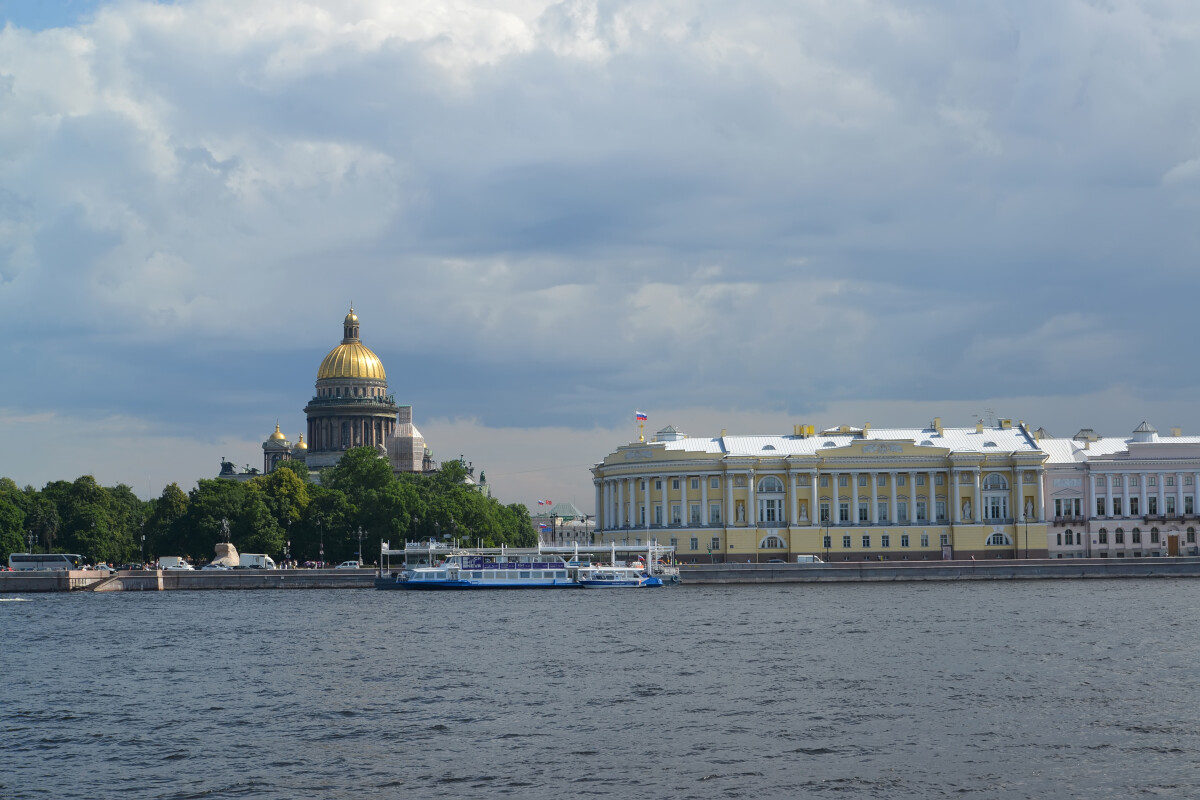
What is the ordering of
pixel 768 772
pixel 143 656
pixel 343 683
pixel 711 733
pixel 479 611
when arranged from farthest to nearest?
pixel 479 611
pixel 143 656
pixel 343 683
pixel 711 733
pixel 768 772

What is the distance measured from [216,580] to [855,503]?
1716 inches

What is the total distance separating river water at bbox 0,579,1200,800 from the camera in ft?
87.6

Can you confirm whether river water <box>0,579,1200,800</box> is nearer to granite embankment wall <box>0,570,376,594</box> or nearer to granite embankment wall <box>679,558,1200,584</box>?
granite embankment wall <box>679,558,1200,584</box>

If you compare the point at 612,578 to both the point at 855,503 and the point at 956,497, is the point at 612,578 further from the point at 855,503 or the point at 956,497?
the point at 956,497

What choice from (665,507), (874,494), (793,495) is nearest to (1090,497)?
(874,494)

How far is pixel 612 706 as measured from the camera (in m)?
34.8

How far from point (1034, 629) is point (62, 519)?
263 ft

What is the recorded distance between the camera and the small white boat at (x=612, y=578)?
9088 centimetres

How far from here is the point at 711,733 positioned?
31.0 m

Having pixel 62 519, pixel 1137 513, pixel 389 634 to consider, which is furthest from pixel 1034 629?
pixel 62 519

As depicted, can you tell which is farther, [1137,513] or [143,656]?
[1137,513]


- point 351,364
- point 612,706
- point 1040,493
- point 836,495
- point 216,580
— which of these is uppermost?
point 351,364

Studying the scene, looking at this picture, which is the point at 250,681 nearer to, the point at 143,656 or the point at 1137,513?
the point at 143,656

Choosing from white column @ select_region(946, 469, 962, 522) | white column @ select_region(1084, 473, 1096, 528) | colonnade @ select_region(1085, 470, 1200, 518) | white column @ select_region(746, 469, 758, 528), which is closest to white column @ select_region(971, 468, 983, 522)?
white column @ select_region(946, 469, 962, 522)
